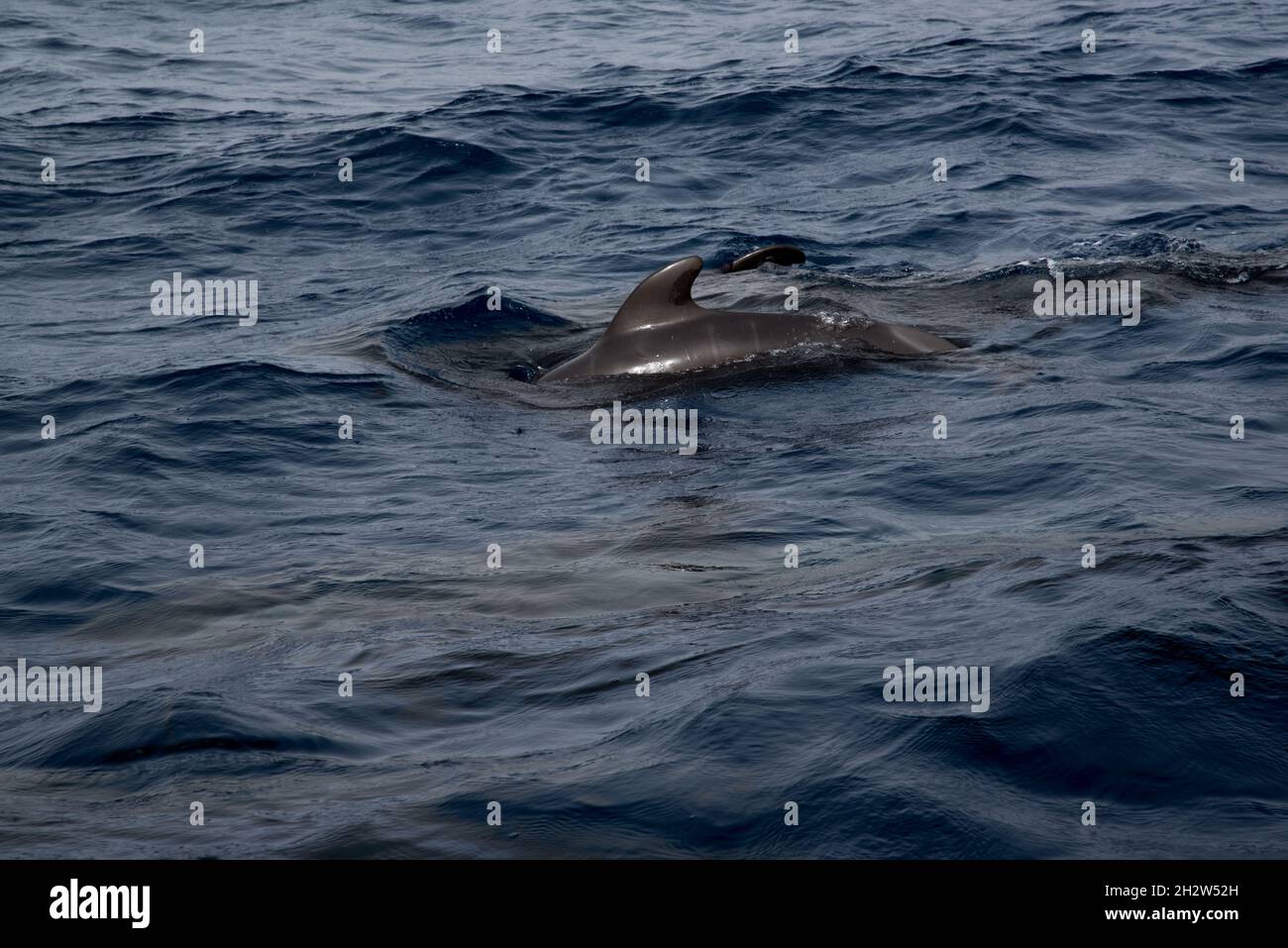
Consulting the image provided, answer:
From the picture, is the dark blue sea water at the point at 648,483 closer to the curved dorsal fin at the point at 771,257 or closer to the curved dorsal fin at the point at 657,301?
the curved dorsal fin at the point at 657,301

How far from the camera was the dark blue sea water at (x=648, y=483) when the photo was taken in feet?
18.9

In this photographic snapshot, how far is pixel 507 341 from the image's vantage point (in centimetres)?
1421

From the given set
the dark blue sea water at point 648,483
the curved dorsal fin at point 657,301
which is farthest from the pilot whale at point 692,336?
the dark blue sea water at point 648,483

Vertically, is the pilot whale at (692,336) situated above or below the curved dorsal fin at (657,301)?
below

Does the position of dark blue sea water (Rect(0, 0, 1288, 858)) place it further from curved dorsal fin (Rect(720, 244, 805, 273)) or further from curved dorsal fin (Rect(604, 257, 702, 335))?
curved dorsal fin (Rect(720, 244, 805, 273))

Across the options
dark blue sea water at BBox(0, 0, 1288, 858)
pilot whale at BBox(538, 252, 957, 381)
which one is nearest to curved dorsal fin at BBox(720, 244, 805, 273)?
pilot whale at BBox(538, 252, 957, 381)

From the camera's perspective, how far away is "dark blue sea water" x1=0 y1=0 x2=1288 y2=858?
5770mm

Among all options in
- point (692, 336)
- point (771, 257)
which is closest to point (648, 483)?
point (692, 336)

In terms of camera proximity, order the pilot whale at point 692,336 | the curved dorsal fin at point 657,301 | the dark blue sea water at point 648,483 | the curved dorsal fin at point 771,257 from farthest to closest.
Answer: the curved dorsal fin at point 771,257, the pilot whale at point 692,336, the curved dorsal fin at point 657,301, the dark blue sea water at point 648,483

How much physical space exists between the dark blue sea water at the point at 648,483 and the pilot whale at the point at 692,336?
24cm

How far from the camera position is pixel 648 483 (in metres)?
10.2

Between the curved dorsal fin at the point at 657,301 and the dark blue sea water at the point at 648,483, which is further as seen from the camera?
the curved dorsal fin at the point at 657,301

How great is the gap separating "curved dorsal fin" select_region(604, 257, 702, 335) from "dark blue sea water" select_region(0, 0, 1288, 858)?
0.64 meters

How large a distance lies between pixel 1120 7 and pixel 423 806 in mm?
28759
